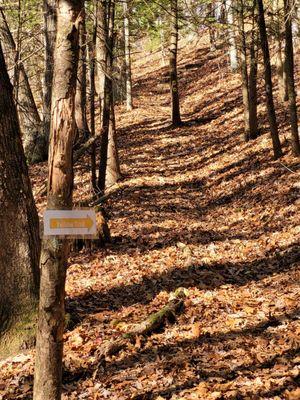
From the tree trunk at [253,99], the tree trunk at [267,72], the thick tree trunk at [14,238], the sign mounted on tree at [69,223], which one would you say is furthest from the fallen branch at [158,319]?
the tree trunk at [253,99]

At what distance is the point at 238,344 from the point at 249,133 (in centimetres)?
1154

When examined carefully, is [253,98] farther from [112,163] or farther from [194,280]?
[194,280]

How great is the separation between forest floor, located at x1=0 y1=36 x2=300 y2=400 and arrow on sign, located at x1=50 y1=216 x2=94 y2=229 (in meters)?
2.11

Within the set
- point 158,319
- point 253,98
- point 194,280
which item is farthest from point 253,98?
point 158,319

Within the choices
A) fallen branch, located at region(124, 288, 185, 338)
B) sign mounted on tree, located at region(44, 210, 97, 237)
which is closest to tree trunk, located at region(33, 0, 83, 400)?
sign mounted on tree, located at region(44, 210, 97, 237)

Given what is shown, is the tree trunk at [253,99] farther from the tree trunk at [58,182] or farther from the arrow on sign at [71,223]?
the arrow on sign at [71,223]

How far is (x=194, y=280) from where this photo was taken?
7.59 metres

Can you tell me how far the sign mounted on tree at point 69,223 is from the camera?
3.53 meters

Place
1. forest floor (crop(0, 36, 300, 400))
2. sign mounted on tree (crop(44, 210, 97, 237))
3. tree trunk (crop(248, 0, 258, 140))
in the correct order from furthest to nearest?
tree trunk (crop(248, 0, 258, 140))
forest floor (crop(0, 36, 300, 400))
sign mounted on tree (crop(44, 210, 97, 237))

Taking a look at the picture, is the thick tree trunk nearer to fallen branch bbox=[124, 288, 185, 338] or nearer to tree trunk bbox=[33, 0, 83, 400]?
fallen branch bbox=[124, 288, 185, 338]

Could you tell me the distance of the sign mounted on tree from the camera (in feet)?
11.6

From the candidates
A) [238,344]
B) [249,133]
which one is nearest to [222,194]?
[249,133]

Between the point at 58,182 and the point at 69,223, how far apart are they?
326mm

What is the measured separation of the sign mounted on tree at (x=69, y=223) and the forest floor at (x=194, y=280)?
207cm
